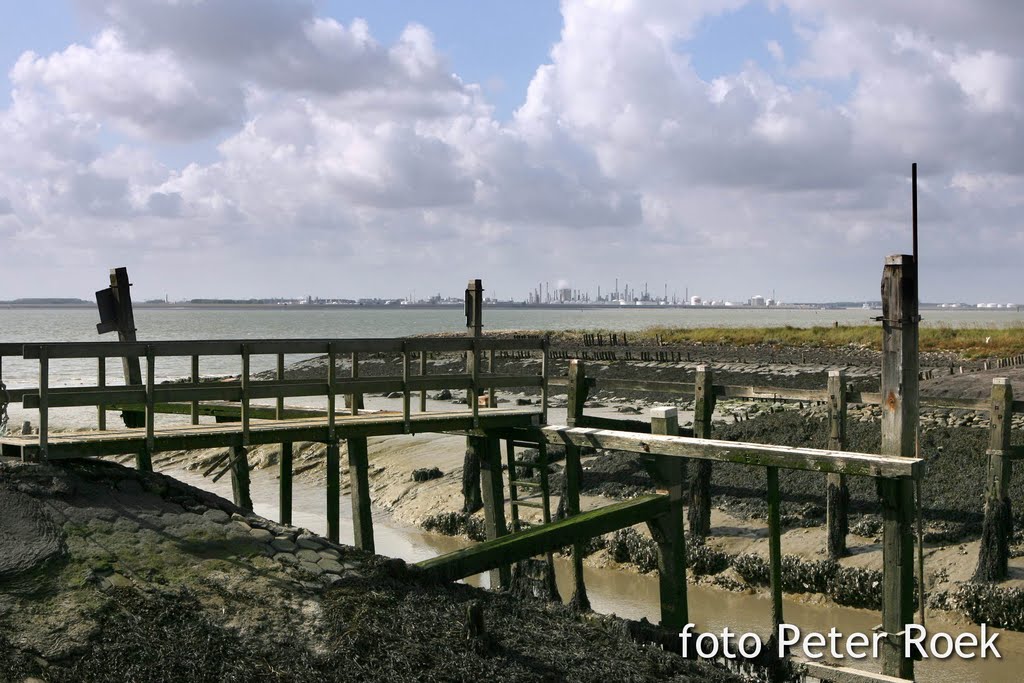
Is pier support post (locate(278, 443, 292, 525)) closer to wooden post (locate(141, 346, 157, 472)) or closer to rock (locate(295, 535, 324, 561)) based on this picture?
wooden post (locate(141, 346, 157, 472))

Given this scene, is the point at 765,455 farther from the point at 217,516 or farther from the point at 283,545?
the point at 217,516

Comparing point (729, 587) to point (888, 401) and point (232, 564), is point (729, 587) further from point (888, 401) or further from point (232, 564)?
point (232, 564)

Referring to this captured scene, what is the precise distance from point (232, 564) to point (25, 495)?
200cm

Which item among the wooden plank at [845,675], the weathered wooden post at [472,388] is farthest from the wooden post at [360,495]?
the wooden plank at [845,675]

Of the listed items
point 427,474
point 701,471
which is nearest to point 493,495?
point 701,471

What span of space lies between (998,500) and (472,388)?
6993 millimetres

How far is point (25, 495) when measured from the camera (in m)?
9.12

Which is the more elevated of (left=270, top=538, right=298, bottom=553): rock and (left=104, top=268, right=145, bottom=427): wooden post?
(left=104, top=268, right=145, bottom=427): wooden post

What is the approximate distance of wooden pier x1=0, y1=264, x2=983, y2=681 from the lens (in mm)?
9016

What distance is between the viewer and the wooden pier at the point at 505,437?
9.02m

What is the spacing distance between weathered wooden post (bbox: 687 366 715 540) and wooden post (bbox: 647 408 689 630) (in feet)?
17.5

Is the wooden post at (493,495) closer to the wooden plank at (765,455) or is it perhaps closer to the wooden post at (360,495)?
the wooden post at (360,495)

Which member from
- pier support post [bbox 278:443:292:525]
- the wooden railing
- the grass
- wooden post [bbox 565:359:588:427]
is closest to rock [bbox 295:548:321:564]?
the wooden railing

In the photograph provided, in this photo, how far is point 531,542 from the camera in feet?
29.6
